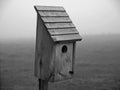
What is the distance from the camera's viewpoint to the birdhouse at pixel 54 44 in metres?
4.15

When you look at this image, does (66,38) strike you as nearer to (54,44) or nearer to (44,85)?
(54,44)

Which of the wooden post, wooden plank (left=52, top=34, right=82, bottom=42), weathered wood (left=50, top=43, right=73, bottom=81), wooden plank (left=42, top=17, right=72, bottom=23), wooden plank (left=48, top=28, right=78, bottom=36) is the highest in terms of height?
wooden plank (left=42, top=17, right=72, bottom=23)

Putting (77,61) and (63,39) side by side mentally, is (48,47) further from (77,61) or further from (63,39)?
(77,61)

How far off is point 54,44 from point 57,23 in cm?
32

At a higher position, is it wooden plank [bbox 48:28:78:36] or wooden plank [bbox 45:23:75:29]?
wooden plank [bbox 45:23:75:29]

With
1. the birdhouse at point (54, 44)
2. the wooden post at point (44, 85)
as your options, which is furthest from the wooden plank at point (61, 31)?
the wooden post at point (44, 85)

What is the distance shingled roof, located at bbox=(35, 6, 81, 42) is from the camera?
4145mm

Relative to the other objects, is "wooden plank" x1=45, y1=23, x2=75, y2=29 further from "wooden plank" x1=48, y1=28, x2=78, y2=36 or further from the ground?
the ground

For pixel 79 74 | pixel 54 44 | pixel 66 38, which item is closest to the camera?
pixel 54 44

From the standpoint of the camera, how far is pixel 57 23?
14.0 feet

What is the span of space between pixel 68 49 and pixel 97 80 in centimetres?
448

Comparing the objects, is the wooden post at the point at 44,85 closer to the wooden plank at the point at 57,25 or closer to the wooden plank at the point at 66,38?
the wooden plank at the point at 66,38

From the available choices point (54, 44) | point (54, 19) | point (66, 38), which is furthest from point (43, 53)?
point (54, 19)

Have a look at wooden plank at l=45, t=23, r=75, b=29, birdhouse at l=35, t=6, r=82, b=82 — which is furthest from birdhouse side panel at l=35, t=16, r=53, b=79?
wooden plank at l=45, t=23, r=75, b=29
